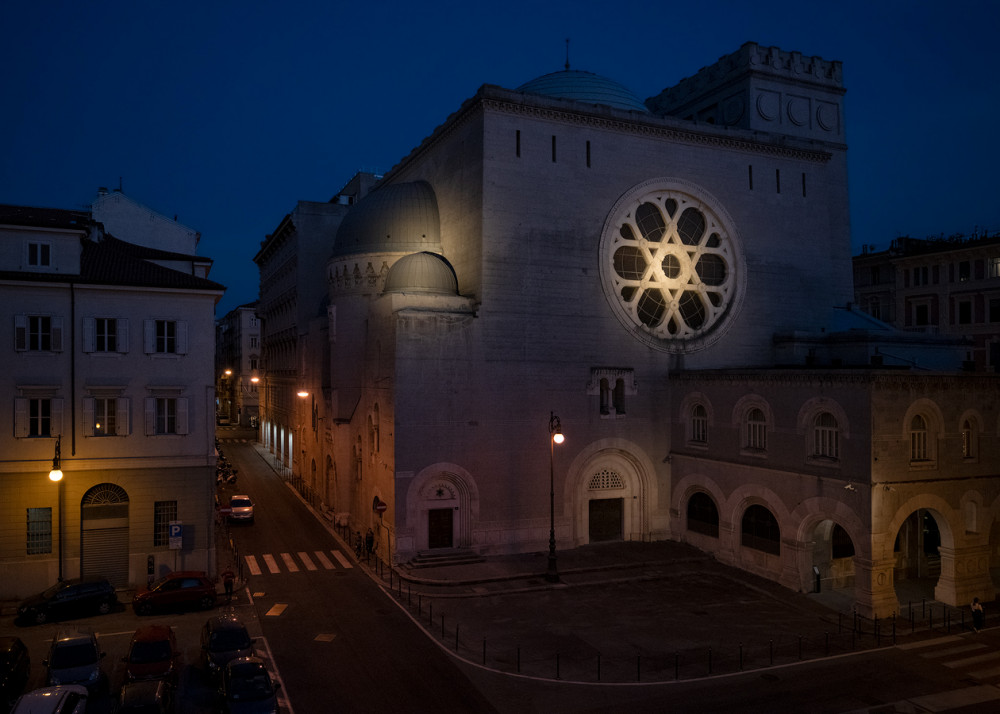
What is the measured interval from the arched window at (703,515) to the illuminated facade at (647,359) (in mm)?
148

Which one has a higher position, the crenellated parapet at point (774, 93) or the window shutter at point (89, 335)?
the crenellated parapet at point (774, 93)

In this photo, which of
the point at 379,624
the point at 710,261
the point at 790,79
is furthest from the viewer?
the point at 790,79

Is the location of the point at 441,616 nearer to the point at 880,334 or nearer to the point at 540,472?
the point at 540,472

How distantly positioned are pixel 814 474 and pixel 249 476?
4616 centimetres

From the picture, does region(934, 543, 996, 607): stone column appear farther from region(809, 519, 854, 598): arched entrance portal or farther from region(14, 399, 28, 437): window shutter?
region(14, 399, 28, 437): window shutter

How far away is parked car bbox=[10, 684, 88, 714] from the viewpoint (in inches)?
650

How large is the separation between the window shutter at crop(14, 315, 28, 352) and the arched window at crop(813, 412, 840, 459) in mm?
32024

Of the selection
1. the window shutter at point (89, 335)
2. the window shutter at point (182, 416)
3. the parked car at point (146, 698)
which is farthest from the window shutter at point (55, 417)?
the parked car at point (146, 698)

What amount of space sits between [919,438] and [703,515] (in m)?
11.5

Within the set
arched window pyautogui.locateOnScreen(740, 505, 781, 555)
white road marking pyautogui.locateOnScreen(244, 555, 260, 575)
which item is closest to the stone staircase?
white road marking pyautogui.locateOnScreen(244, 555, 260, 575)

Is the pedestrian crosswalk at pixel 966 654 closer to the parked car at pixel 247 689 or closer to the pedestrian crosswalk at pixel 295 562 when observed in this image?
the parked car at pixel 247 689

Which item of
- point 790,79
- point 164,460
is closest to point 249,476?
point 164,460

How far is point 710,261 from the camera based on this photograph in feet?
142

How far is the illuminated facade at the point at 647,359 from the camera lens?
30.3 meters
